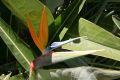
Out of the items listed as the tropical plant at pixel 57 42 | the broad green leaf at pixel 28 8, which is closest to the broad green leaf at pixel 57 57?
the tropical plant at pixel 57 42

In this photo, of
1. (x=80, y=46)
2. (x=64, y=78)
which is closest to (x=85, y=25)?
(x=80, y=46)

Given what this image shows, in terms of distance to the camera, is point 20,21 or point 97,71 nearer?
point 97,71

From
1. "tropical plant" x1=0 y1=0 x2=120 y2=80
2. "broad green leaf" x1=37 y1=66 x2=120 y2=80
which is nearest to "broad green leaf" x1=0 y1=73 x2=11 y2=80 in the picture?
"tropical plant" x1=0 y1=0 x2=120 y2=80

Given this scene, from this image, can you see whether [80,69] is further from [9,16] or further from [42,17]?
[9,16]

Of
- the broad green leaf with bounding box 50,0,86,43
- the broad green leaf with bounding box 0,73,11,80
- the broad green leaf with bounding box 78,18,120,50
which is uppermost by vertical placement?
the broad green leaf with bounding box 50,0,86,43

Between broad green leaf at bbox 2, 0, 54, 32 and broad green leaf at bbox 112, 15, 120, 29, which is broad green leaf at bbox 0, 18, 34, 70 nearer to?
broad green leaf at bbox 2, 0, 54, 32

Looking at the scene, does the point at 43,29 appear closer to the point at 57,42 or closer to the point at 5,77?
the point at 57,42

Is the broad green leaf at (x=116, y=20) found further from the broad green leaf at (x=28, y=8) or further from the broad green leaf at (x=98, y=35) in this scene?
the broad green leaf at (x=28, y=8)
